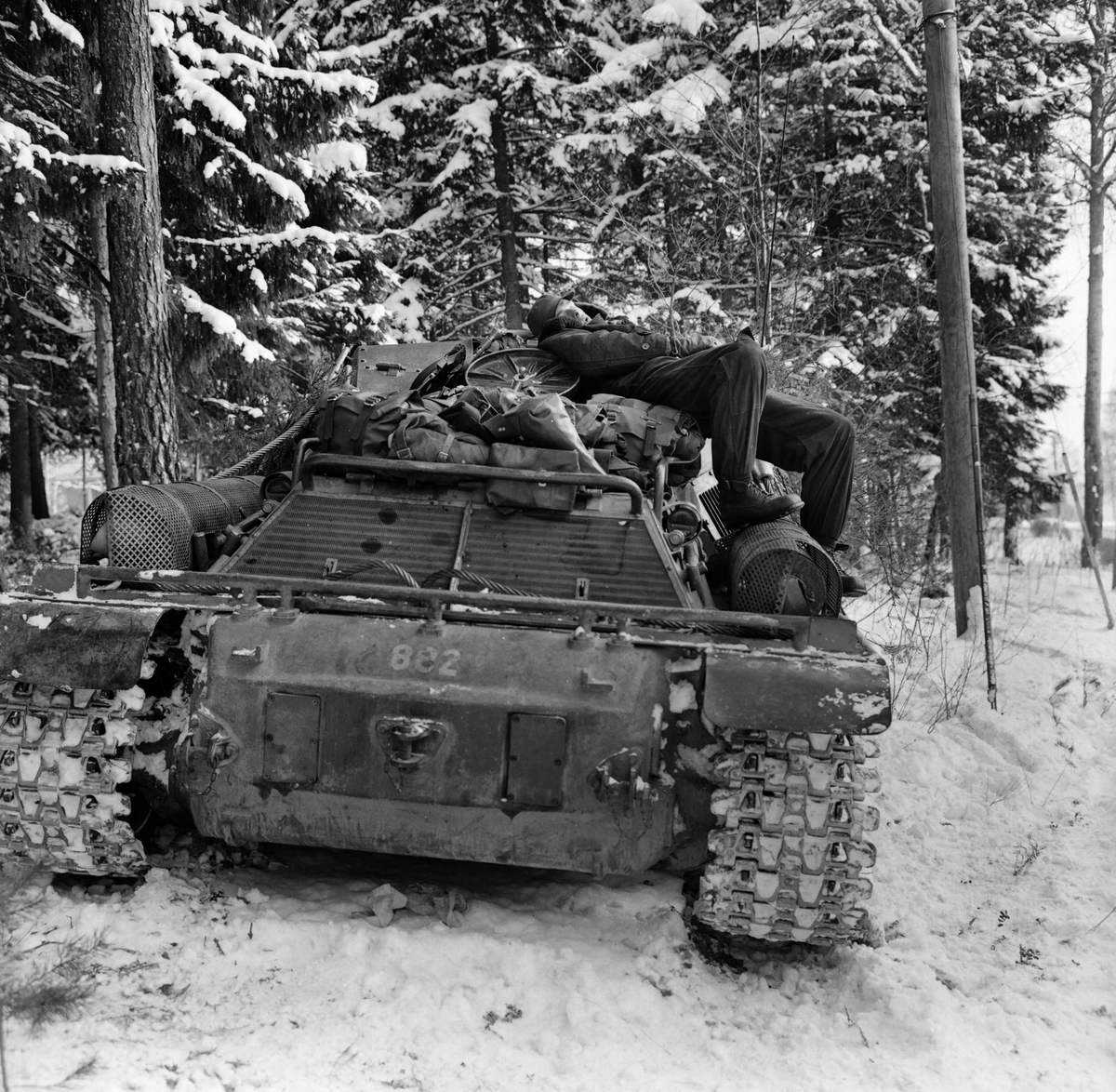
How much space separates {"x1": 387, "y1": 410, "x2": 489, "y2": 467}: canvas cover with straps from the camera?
14.4 ft

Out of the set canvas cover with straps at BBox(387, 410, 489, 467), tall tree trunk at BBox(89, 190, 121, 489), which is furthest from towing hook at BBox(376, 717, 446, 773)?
tall tree trunk at BBox(89, 190, 121, 489)

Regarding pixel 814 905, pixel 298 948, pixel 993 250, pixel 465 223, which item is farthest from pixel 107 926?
pixel 993 250

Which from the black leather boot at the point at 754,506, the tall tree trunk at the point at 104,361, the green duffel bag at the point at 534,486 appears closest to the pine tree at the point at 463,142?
the tall tree trunk at the point at 104,361

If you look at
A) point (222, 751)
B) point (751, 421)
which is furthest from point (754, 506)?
point (222, 751)

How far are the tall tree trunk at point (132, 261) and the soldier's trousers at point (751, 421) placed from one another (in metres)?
4.32

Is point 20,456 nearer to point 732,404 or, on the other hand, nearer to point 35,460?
point 35,460

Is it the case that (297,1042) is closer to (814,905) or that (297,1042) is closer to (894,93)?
(814,905)

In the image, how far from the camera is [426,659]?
356 centimetres

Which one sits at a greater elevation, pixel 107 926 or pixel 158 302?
pixel 158 302

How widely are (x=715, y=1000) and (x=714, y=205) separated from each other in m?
10.3

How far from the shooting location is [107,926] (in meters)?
3.55

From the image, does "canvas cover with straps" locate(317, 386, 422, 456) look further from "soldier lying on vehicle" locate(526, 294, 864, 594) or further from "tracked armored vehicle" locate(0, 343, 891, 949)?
"soldier lying on vehicle" locate(526, 294, 864, 594)

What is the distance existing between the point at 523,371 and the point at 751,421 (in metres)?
1.34

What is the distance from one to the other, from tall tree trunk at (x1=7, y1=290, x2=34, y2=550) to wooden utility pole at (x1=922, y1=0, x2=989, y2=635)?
39.0 ft
